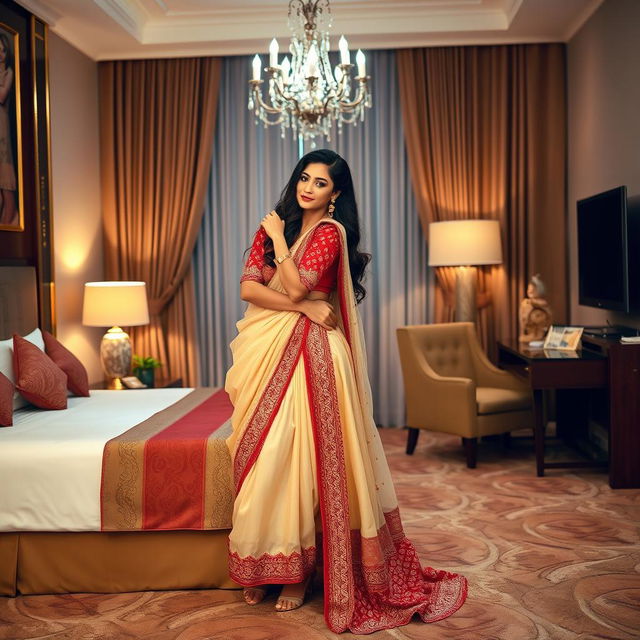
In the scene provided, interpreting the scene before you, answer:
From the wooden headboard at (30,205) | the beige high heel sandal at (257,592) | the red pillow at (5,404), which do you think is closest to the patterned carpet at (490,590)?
the beige high heel sandal at (257,592)

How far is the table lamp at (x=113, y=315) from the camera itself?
5.43m

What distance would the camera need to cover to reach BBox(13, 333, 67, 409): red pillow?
385 cm

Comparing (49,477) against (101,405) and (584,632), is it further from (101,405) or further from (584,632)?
(584,632)

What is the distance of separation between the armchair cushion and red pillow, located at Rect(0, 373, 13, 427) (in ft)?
9.21

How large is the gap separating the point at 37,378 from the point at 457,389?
8.25 ft

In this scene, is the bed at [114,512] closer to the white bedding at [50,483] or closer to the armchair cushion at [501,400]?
the white bedding at [50,483]

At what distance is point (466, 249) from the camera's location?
562 cm

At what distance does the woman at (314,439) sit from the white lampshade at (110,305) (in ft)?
8.59

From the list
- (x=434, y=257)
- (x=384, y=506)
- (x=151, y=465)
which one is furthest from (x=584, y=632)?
(x=434, y=257)

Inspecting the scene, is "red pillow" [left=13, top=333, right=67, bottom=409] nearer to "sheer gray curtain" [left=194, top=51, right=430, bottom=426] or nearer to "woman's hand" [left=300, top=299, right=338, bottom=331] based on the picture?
"woman's hand" [left=300, top=299, right=338, bottom=331]

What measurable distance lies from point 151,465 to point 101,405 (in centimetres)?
116

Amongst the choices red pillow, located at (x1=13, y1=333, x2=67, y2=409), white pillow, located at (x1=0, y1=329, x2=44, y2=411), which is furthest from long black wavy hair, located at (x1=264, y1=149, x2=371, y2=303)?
white pillow, located at (x1=0, y1=329, x2=44, y2=411)

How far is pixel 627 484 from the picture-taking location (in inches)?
175

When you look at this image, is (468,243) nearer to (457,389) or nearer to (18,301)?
(457,389)
